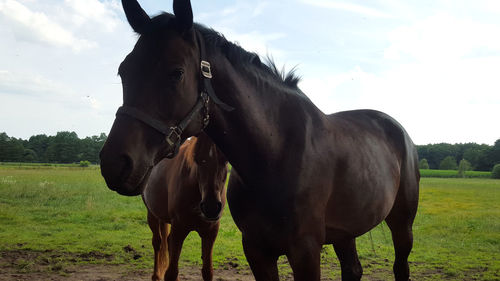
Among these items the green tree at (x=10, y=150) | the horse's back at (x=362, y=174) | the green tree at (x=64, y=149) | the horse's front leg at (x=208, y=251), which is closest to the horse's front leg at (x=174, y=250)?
the horse's front leg at (x=208, y=251)

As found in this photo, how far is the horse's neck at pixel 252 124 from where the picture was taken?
A: 7.07 feet

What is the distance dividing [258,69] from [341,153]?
87 cm

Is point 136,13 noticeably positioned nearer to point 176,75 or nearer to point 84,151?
point 176,75

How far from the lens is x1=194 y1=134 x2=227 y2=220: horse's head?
394 centimetres

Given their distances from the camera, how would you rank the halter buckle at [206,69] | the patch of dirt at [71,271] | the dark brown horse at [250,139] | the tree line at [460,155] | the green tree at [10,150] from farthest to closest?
the green tree at [10,150]
the tree line at [460,155]
the patch of dirt at [71,271]
the halter buckle at [206,69]
the dark brown horse at [250,139]

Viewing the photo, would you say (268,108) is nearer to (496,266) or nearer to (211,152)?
(211,152)

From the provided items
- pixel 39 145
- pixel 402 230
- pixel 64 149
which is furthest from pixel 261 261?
pixel 39 145

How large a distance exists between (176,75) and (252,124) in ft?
1.88

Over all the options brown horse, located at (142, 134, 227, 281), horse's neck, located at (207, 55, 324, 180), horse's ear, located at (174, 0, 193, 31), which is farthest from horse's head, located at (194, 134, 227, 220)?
horse's ear, located at (174, 0, 193, 31)

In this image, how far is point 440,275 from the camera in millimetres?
6312

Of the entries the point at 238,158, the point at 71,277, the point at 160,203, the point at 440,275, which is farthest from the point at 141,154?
the point at 440,275

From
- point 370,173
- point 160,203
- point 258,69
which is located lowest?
Answer: point 160,203

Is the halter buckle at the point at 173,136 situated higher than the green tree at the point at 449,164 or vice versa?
the halter buckle at the point at 173,136

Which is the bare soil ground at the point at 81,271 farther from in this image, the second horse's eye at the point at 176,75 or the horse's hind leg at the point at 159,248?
the second horse's eye at the point at 176,75
